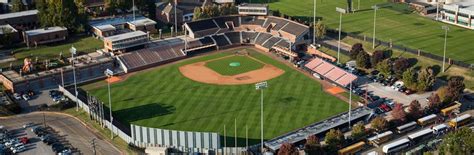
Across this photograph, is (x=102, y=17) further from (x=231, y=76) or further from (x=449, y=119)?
(x=449, y=119)

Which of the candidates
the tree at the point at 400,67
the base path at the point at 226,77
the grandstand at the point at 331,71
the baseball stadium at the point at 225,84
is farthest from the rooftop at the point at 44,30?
the tree at the point at 400,67

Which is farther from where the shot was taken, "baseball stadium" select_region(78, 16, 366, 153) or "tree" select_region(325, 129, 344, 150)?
"baseball stadium" select_region(78, 16, 366, 153)

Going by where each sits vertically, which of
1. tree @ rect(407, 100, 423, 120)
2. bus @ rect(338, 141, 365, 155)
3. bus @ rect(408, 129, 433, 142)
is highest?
tree @ rect(407, 100, 423, 120)

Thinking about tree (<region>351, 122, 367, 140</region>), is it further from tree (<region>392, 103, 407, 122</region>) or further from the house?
the house

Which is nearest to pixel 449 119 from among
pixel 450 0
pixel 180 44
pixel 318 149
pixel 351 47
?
pixel 318 149

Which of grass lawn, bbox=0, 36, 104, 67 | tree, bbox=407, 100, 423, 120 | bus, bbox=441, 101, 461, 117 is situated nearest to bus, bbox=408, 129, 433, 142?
tree, bbox=407, 100, 423, 120

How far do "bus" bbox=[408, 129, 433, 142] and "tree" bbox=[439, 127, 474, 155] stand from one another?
27.6 feet

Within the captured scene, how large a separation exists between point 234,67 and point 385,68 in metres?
35.5

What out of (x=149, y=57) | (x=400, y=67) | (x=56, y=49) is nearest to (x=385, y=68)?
(x=400, y=67)

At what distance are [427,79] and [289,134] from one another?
3636cm

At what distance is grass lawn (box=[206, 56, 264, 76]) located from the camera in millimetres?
141125

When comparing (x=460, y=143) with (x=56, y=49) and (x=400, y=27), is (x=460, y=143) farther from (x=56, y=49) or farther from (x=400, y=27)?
(x=56, y=49)

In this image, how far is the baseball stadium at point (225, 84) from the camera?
112m

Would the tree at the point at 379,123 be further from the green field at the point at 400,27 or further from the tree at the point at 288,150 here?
the green field at the point at 400,27
